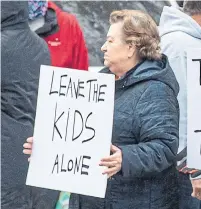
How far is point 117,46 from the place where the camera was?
341 centimetres

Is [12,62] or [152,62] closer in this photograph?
[152,62]

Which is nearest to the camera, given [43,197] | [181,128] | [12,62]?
[181,128]

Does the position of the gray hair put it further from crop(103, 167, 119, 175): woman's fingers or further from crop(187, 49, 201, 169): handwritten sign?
crop(103, 167, 119, 175): woman's fingers

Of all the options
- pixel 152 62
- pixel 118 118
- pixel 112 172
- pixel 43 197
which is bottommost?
pixel 43 197

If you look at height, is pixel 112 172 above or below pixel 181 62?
below

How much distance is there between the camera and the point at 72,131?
323 centimetres

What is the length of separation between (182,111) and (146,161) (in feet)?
1.71

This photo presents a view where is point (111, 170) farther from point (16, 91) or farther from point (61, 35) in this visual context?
point (61, 35)

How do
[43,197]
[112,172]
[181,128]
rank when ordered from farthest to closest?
[43,197] → [181,128] → [112,172]

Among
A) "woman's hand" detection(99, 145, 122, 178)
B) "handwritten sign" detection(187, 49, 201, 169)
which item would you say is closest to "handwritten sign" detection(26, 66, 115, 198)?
"woman's hand" detection(99, 145, 122, 178)

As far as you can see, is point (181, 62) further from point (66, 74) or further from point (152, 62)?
point (66, 74)

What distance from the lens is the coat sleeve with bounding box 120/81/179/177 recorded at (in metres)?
3.19

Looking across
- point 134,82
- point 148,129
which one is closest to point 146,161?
point 148,129

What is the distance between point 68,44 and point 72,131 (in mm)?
2385
